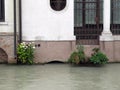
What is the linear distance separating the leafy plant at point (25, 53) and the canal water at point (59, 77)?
0.37 metres

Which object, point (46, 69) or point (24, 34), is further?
point (24, 34)

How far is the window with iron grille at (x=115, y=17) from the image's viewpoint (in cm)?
1770

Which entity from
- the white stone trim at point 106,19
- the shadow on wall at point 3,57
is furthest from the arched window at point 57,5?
the shadow on wall at point 3,57

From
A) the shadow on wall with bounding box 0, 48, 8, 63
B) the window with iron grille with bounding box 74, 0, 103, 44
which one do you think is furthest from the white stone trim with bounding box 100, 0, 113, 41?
the shadow on wall with bounding box 0, 48, 8, 63

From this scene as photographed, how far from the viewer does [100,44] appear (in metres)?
17.2

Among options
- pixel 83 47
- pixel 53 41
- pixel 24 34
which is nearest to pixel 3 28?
pixel 24 34

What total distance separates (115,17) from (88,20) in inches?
44.9

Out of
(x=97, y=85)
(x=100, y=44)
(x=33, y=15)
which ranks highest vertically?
(x=33, y=15)

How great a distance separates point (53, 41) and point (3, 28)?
79.7 inches

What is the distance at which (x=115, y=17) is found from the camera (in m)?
17.9

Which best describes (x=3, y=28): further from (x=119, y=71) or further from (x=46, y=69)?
(x=119, y=71)

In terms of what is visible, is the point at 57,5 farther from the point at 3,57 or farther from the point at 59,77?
the point at 59,77

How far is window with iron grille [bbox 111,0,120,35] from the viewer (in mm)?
17703

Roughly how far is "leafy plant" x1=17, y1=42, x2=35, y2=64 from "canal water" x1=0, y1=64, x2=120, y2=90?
37 centimetres
